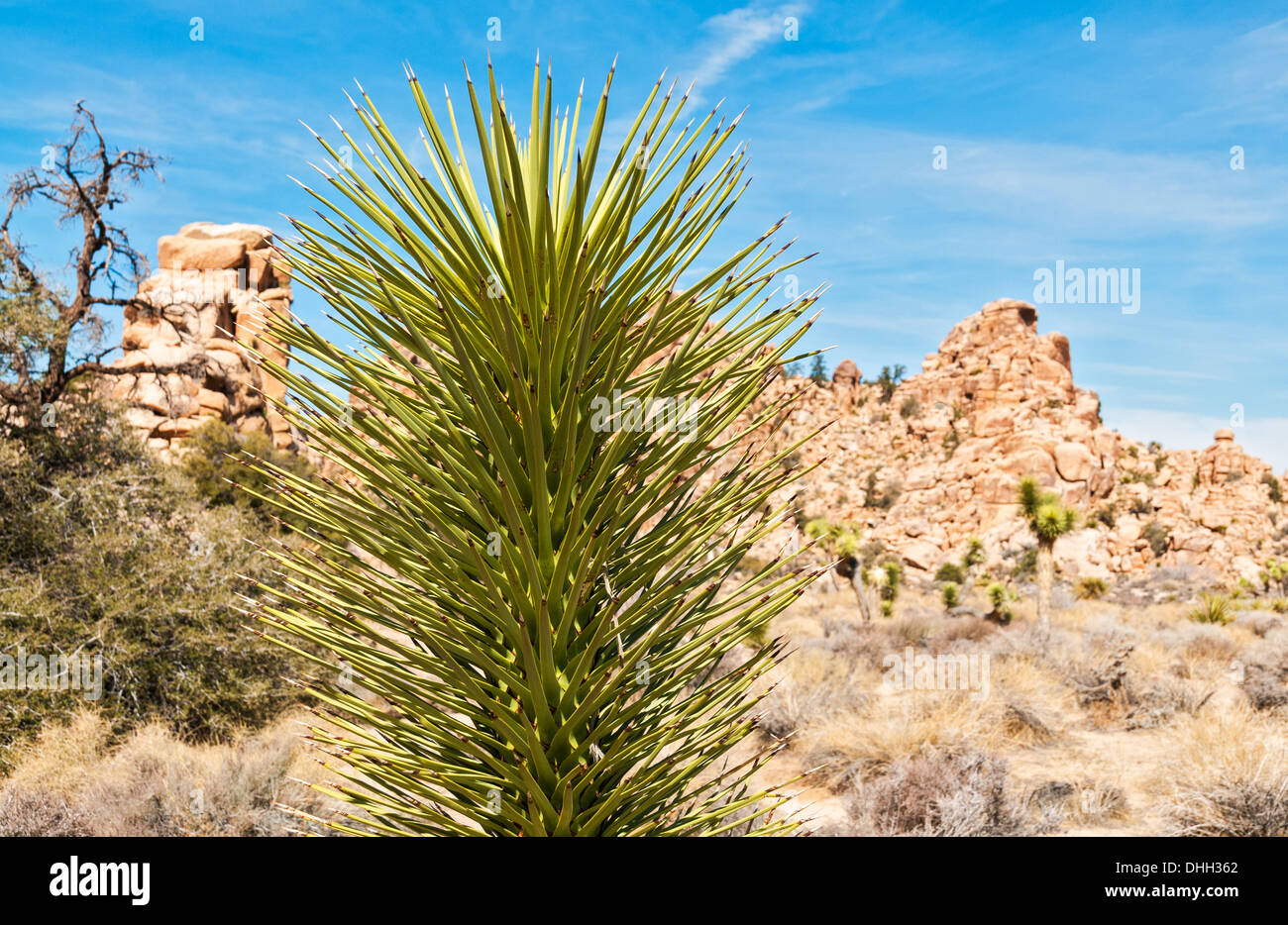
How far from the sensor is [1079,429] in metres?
45.0

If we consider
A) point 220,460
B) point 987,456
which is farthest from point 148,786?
point 987,456

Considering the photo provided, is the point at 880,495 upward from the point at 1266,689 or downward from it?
upward

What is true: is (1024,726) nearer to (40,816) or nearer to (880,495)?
(40,816)

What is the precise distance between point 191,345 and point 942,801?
46.3 feet

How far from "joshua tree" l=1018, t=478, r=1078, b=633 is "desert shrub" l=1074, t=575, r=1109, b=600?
10.9 meters

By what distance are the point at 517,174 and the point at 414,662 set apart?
2.03 ft

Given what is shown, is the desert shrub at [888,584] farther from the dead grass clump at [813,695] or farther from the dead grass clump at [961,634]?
the dead grass clump at [813,695]

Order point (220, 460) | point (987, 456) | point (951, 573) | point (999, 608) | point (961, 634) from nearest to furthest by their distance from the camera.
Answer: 1. point (961, 634)
2. point (999, 608)
3. point (220, 460)
4. point (951, 573)
5. point (987, 456)

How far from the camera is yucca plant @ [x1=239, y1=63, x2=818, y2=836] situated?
798 mm

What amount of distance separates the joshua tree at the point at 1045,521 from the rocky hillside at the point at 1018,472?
Answer: 1204 centimetres

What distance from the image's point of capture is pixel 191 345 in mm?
13531

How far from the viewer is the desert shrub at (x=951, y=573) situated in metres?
32.9
